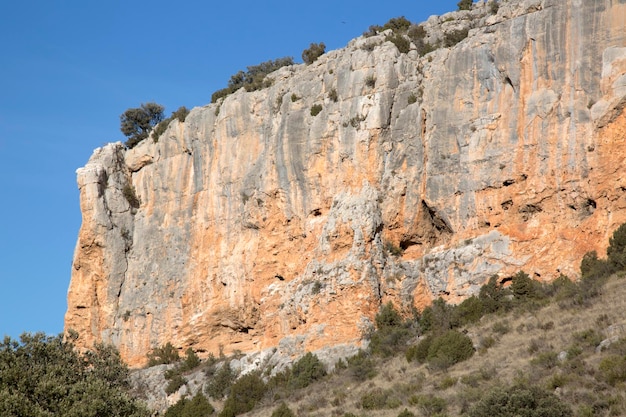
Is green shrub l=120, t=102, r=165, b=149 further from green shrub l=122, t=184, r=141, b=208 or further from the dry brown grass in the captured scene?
the dry brown grass

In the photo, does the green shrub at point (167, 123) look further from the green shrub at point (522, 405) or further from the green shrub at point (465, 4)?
the green shrub at point (522, 405)

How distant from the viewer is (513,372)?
30891 millimetres

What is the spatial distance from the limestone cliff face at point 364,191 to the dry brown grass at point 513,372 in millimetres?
2617

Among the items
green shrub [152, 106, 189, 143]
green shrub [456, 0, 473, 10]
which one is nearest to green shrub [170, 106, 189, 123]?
green shrub [152, 106, 189, 143]

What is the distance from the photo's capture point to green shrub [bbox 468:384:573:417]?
25547mm

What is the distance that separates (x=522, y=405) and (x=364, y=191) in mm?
16756

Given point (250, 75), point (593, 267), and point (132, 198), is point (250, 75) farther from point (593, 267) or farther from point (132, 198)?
point (593, 267)

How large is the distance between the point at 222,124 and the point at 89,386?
785 inches

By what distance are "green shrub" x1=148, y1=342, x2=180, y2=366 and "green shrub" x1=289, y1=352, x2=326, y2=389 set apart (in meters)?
8.24

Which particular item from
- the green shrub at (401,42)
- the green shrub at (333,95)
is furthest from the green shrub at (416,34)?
the green shrub at (333,95)

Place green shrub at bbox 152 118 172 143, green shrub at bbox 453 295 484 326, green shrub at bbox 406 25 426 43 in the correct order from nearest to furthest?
1. green shrub at bbox 453 295 484 326
2. green shrub at bbox 406 25 426 43
3. green shrub at bbox 152 118 172 143

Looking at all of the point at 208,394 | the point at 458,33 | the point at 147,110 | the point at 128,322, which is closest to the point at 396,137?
the point at 458,33

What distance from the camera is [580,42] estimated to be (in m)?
37.5

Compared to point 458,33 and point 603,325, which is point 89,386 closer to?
point 603,325
